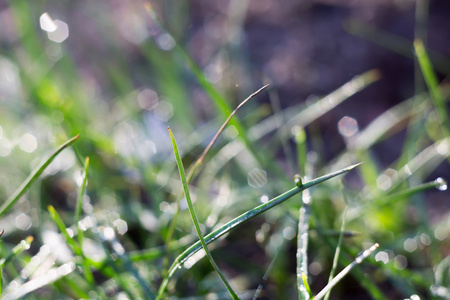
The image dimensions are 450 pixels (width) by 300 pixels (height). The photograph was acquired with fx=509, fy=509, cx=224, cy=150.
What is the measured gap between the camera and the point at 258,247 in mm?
724

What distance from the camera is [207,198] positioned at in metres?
0.73

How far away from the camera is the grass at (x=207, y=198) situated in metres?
0.51

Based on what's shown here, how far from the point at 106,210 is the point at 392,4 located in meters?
0.83

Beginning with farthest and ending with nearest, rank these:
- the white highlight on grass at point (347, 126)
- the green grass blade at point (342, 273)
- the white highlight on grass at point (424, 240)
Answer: the white highlight on grass at point (347, 126)
the white highlight on grass at point (424, 240)
the green grass blade at point (342, 273)

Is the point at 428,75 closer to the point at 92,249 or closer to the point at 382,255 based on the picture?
the point at 382,255

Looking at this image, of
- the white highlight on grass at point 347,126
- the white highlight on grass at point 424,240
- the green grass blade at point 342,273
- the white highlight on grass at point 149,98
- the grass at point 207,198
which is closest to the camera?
the green grass blade at point 342,273

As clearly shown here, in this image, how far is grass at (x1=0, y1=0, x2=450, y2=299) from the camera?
51 cm

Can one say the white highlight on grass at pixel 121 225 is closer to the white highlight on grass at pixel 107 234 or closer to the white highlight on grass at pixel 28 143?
the white highlight on grass at pixel 107 234

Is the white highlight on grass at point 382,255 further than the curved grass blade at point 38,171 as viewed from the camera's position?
Yes

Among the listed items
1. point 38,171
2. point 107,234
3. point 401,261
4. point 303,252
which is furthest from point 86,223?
point 401,261

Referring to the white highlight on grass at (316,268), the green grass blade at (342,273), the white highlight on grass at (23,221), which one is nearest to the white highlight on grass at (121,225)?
the white highlight on grass at (23,221)

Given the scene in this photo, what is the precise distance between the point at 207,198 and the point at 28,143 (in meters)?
0.34

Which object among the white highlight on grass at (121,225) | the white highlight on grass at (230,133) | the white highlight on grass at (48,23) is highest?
the white highlight on grass at (48,23)

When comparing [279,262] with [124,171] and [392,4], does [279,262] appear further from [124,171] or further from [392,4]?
[392,4]
